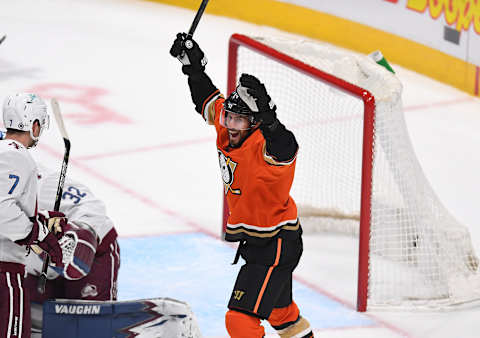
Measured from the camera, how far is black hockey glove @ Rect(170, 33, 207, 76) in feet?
13.6

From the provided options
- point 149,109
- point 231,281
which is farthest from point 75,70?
point 231,281

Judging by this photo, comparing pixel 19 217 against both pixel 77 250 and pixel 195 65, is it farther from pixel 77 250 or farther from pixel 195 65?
pixel 195 65

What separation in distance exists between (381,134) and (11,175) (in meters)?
2.03

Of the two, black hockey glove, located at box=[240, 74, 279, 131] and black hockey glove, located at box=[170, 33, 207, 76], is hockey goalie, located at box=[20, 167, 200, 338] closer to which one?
black hockey glove, located at box=[170, 33, 207, 76]

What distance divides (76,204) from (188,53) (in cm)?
72

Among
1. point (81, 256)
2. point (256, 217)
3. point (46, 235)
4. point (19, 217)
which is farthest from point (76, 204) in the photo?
point (256, 217)

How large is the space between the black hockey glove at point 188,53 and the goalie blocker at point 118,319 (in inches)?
35.8

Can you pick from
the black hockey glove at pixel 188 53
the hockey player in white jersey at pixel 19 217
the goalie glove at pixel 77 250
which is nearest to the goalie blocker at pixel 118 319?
the goalie glove at pixel 77 250

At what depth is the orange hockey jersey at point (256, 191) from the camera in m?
3.79

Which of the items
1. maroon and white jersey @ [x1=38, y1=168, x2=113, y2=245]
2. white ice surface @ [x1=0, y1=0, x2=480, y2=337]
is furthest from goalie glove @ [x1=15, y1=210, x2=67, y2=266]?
white ice surface @ [x1=0, y1=0, x2=480, y2=337]

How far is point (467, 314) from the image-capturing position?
4.84 meters

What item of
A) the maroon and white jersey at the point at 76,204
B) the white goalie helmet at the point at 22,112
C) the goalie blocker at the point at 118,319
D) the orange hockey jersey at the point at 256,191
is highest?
the white goalie helmet at the point at 22,112

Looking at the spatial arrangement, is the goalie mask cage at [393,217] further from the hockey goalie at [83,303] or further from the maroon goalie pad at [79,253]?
→ the maroon goalie pad at [79,253]

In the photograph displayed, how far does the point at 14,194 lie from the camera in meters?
3.47
